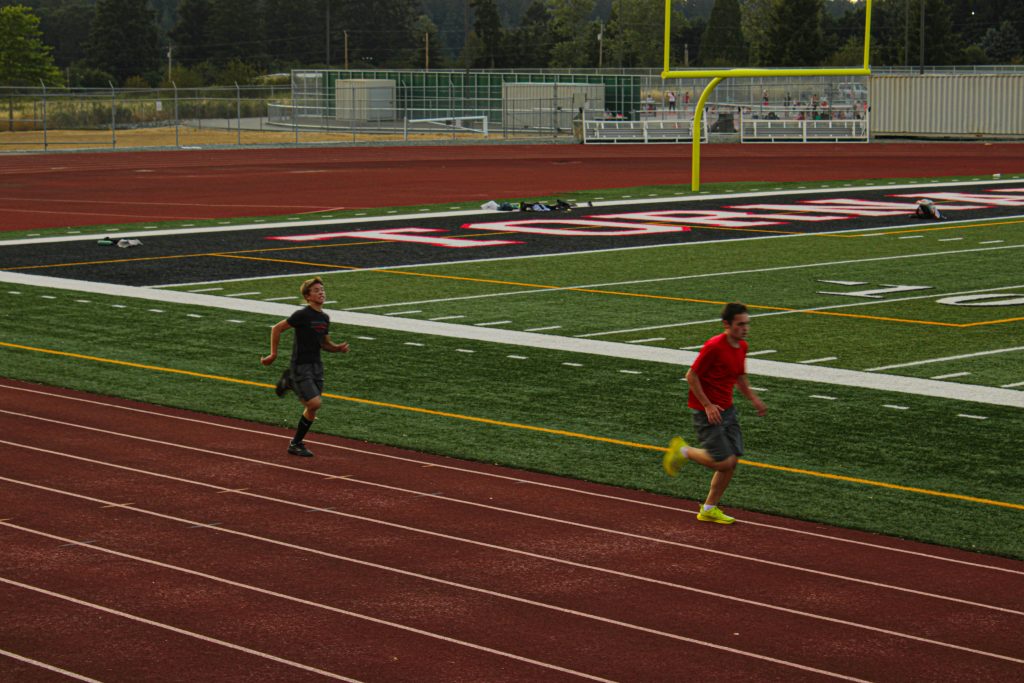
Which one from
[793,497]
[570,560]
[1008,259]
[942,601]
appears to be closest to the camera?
[942,601]

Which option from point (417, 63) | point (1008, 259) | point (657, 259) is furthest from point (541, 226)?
point (417, 63)

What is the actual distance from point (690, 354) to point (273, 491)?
688 centimetres

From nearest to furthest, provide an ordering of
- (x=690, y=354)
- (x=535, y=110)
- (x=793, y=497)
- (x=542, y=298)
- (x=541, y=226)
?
(x=793, y=497) < (x=690, y=354) < (x=542, y=298) < (x=541, y=226) < (x=535, y=110)

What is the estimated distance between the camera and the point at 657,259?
84.6 feet

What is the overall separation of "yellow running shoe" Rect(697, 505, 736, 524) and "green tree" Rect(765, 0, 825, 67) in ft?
340

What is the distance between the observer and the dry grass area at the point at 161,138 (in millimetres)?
64025

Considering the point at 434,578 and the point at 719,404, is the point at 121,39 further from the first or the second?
the point at 434,578

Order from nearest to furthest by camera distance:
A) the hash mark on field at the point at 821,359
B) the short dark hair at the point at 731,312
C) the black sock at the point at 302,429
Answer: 1. the short dark hair at the point at 731,312
2. the black sock at the point at 302,429
3. the hash mark on field at the point at 821,359

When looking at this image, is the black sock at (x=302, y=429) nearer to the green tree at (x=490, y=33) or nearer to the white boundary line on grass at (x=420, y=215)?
the white boundary line on grass at (x=420, y=215)

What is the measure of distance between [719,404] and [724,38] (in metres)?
158

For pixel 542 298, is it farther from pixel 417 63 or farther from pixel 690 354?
pixel 417 63

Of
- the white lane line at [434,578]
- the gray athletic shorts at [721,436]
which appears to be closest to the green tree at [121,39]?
the white lane line at [434,578]

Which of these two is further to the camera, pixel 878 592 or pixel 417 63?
pixel 417 63

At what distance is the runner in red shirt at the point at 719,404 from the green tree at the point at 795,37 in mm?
103575
